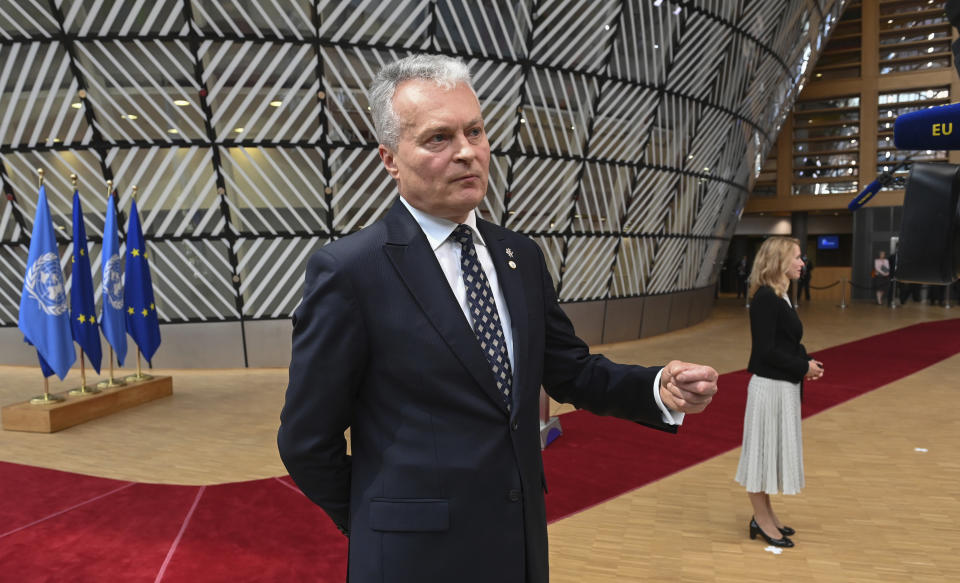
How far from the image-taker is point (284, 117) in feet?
37.3

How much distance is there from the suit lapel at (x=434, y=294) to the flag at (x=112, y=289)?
28.1 feet

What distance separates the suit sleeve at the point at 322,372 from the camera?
1590 millimetres

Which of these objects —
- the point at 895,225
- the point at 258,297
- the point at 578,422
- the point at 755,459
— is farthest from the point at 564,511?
the point at 895,225

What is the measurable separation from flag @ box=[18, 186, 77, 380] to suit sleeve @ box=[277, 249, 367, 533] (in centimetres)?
763

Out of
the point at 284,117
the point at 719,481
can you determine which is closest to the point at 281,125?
the point at 284,117

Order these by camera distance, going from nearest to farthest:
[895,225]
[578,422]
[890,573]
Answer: [890,573] < [578,422] < [895,225]

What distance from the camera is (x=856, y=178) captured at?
2600 cm

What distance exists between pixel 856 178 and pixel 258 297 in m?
23.3

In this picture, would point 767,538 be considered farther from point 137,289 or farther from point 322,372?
point 137,289

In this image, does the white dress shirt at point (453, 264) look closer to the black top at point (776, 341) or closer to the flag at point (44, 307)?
the black top at point (776, 341)

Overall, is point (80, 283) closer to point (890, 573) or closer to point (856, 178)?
point (890, 573)

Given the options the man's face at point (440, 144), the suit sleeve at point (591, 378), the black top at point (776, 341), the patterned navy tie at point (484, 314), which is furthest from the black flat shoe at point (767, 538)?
the man's face at point (440, 144)

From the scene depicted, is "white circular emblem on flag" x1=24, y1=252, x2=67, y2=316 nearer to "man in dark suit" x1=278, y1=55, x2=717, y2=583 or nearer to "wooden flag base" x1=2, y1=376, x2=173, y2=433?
"wooden flag base" x1=2, y1=376, x2=173, y2=433

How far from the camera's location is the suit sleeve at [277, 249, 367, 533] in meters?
1.59
